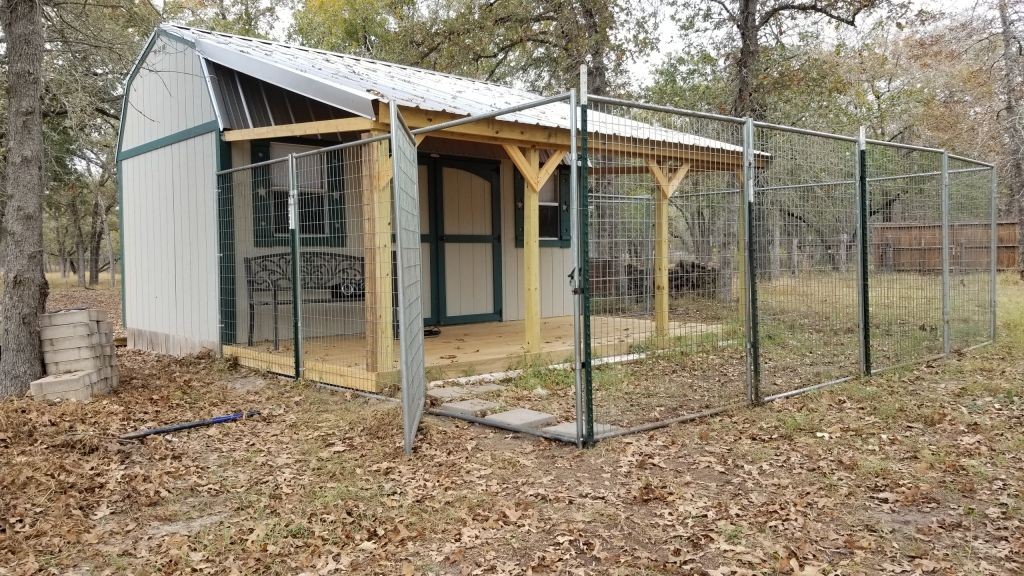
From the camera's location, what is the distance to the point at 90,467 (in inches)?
163

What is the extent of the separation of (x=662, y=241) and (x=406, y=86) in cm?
299

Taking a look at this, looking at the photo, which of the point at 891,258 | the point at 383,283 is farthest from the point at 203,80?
the point at 891,258

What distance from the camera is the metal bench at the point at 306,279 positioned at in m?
6.64

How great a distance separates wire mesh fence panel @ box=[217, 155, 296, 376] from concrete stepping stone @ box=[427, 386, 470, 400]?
6.14 ft

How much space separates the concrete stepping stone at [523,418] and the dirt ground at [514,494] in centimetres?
16

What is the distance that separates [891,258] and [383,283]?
467 centimetres

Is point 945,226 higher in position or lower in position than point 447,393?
higher

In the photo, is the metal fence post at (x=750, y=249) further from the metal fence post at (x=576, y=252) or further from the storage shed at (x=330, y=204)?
the metal fence post at (x=576, y=252)

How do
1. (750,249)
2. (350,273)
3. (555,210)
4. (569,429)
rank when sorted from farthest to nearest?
(555,210)
(350,273)
(750,249)
(569,429)

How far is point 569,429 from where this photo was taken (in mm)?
4641

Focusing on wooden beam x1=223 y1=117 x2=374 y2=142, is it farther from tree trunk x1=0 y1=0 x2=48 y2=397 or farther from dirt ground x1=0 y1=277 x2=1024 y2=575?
dirt ground x1=0 y1=277 x2=1024 y2=575

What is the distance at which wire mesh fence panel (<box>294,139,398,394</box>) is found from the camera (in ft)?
18.7

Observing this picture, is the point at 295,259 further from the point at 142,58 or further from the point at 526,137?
the point at 142,58

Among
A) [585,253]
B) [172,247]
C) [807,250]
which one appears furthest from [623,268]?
[172,247]
